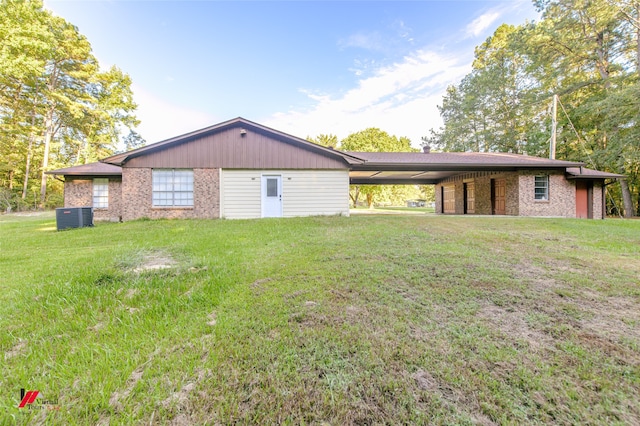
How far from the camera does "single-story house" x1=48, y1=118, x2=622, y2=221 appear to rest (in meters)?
10.6

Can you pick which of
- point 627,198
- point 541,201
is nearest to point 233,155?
point 541,201

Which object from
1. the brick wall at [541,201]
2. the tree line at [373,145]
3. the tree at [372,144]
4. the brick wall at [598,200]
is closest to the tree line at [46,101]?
the tree line at [373,145]

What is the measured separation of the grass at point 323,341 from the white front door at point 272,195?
707cm

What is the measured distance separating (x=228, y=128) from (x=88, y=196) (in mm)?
8031

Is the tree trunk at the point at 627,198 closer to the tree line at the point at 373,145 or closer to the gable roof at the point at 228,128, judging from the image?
the tree line at the point at 373,145

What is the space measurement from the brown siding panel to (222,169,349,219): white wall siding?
0.35 m

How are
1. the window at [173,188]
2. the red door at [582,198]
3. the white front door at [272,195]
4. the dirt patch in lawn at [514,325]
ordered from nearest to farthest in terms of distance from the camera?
the dirt patch in lawn at [514,325]
the window at [173,188]
the white front door at [272,195]
the red door at [582,198]

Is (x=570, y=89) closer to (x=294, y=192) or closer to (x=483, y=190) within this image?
(x=483, y=190)

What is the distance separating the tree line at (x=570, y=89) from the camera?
49.1 feet

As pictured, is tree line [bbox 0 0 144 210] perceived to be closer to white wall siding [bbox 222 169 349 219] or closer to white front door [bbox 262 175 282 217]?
white wall siding [bbox 222 169 349 219]

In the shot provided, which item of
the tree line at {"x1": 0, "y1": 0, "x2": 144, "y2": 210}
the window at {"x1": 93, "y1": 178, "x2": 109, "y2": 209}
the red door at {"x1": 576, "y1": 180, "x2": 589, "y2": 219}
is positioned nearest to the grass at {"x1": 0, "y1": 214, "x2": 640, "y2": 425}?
the window at {"x1": 93, "y1": 178, "x2": 109, "y2": 209}

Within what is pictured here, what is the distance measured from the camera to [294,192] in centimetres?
1123

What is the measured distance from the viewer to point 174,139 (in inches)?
407

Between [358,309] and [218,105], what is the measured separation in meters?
21.2
